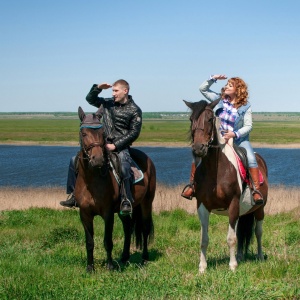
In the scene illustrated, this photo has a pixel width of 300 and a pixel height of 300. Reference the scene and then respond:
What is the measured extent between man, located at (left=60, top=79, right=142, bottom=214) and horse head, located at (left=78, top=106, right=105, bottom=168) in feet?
2.62

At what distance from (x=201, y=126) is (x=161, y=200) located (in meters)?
11.7

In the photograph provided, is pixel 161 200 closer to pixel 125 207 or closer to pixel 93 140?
pixel 125 207

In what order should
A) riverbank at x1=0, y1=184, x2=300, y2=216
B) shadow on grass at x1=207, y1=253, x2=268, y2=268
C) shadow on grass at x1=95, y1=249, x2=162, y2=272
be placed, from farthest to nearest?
riverbank at x1=0, y1=184, x2=300, y2=216 → shadow on grass at x1=95, y1=249, x2=162, y2=272 → shadow on grass at x1=207, y1=253, x2=268, y2=268

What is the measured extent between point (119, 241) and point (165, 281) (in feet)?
15.8

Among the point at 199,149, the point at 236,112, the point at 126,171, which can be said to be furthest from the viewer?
the point at 126,171

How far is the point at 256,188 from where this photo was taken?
7.97 m

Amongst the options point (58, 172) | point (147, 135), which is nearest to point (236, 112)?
point (58, 172)

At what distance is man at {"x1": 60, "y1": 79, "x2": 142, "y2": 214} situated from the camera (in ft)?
27.7

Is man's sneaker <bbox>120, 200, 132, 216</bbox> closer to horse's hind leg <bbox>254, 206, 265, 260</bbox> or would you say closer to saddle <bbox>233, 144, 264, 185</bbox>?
saddle <bbox>233, 144, 264, 185</bbox>

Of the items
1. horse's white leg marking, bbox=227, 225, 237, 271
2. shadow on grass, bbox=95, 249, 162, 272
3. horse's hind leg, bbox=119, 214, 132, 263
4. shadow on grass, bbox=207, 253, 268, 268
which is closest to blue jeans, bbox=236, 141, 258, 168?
horse's white leg marking, bbox=227, 225, 237, 271

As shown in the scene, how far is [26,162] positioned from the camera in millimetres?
44062

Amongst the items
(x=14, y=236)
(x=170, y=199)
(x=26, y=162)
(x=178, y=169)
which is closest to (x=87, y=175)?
(x=14, y=236)

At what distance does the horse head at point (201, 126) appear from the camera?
6.88m

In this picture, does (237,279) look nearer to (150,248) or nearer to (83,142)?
(83,142)
